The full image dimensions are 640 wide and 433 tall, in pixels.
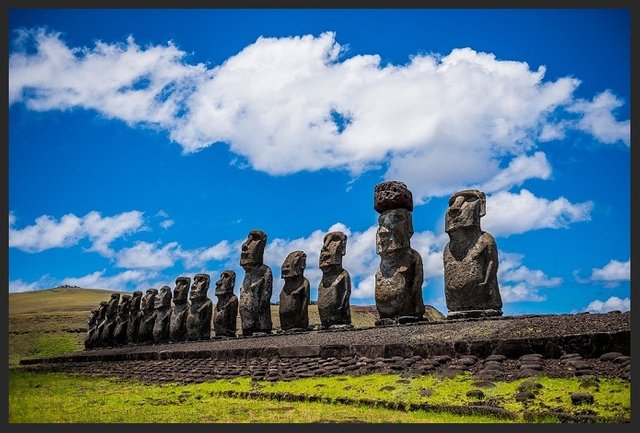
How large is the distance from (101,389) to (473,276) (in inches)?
325

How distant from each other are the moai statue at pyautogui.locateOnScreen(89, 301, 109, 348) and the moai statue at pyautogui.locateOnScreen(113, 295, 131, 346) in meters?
1.23

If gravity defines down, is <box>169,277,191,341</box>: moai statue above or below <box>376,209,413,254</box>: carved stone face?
below

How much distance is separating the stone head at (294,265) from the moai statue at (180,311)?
7.12 m

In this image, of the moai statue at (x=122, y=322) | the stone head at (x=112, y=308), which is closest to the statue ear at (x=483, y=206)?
the moai statue at (x=122, y=322)

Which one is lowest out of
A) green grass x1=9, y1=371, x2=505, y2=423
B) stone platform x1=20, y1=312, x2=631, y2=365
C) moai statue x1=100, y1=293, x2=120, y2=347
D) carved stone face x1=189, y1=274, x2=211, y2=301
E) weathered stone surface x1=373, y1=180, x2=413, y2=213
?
green grass x1=9, y1=371, x2=505, y2=423

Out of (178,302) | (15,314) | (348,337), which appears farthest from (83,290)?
(348,337)

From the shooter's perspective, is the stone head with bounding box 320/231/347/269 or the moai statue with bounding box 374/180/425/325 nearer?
the moai statue with bounding box 374/180/425/325

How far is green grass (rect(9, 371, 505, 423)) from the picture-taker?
24.6 ft

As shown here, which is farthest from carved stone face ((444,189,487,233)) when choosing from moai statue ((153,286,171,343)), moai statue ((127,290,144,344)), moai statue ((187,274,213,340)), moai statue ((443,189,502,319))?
moai statue ((127,290,144,344))

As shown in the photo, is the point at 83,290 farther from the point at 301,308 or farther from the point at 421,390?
the point at 421,390

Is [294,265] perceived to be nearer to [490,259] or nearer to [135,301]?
[490,259]

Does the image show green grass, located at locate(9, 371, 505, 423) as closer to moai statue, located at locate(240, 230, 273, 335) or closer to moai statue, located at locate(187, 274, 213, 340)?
moai statue, located at locate(240, 230, 273, 335)

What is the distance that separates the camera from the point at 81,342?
123ft

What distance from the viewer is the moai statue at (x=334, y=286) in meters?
17.5
